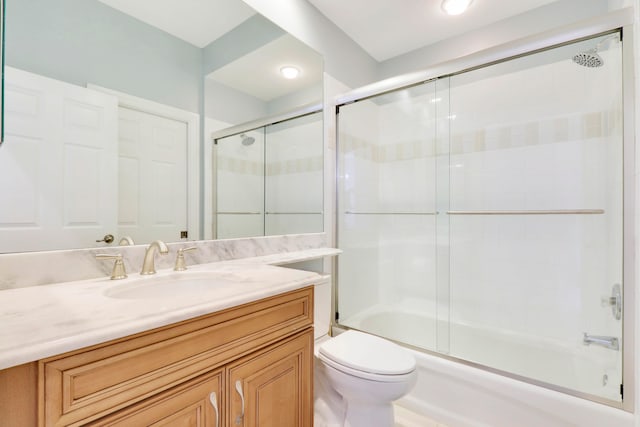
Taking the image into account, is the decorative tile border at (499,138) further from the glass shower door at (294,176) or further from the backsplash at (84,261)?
the backsplash at (84,261)

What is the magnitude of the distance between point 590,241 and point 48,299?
2488 millimetres

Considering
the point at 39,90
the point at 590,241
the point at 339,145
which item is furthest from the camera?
the point at 339,145

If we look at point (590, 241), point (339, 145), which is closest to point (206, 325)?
point (339, 145)

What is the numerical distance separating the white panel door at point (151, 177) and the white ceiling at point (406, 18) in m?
1.43

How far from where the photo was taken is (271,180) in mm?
1743

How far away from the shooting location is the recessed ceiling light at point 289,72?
1.75 m

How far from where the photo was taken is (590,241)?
5.57ft

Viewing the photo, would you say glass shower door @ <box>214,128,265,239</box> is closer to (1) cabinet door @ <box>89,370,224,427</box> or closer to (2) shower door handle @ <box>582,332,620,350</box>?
(1) cabinet door @ <box>89,370,224,427</box>

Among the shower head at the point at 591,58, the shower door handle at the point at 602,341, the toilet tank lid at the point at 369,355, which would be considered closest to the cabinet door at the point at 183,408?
the toilet tank lid at the point at 369,355

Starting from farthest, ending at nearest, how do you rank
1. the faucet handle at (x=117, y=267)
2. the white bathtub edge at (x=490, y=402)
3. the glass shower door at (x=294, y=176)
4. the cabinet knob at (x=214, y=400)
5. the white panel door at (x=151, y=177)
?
the glass shower door at (x=294, y=176)
the white bathtub edge at (x=490, y=402)
the white panel door at (x=151, y=177)
the faucet handle at (x=117, y=267)
the cabinet knob at (x=214, y=400)

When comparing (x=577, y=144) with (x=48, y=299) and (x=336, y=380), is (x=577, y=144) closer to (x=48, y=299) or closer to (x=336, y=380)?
(x=336, y=380)

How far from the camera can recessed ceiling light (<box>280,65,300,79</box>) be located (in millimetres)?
1753

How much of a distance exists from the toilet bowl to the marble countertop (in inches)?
19.3

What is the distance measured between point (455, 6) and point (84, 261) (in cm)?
247
